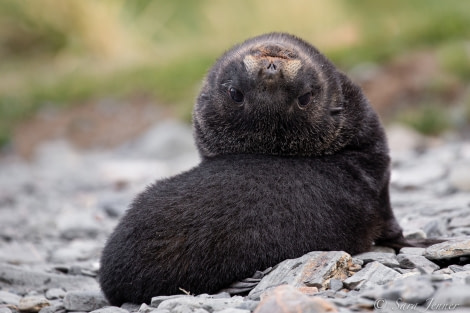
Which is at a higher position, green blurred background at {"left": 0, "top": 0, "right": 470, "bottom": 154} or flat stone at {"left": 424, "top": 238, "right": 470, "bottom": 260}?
green blurred background at {"left": 0, "top": 0, "right": 470, "bottom": 154}

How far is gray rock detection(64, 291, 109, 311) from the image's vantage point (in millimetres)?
4965

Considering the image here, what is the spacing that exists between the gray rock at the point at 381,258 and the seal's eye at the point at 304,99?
1.01m

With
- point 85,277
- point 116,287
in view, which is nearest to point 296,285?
point 116,287

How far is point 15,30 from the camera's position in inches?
681

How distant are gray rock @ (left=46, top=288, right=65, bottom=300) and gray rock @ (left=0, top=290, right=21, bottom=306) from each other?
211 mm

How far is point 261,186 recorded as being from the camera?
470 centimetres

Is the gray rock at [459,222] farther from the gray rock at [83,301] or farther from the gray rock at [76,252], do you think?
the gray rock at [76,252]

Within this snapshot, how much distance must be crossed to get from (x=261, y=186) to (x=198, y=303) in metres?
A: 0.93

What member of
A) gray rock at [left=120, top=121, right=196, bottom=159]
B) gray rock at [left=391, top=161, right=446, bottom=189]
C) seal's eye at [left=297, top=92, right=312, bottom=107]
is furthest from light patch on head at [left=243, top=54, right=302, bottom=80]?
gray rock at [left=120, top=121, right=196, bottom=159]

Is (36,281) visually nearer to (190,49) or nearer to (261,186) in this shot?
(261,186)

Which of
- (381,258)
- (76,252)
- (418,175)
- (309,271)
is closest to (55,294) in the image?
(76,252)

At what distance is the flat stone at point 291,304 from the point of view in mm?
3438

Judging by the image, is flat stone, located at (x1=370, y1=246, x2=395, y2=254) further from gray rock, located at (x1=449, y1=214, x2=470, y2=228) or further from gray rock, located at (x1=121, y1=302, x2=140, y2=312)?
gray rock, located at (x1=121, y1=302, x2=140, y2=312)

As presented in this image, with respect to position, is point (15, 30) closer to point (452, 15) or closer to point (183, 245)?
point (452, 15)
